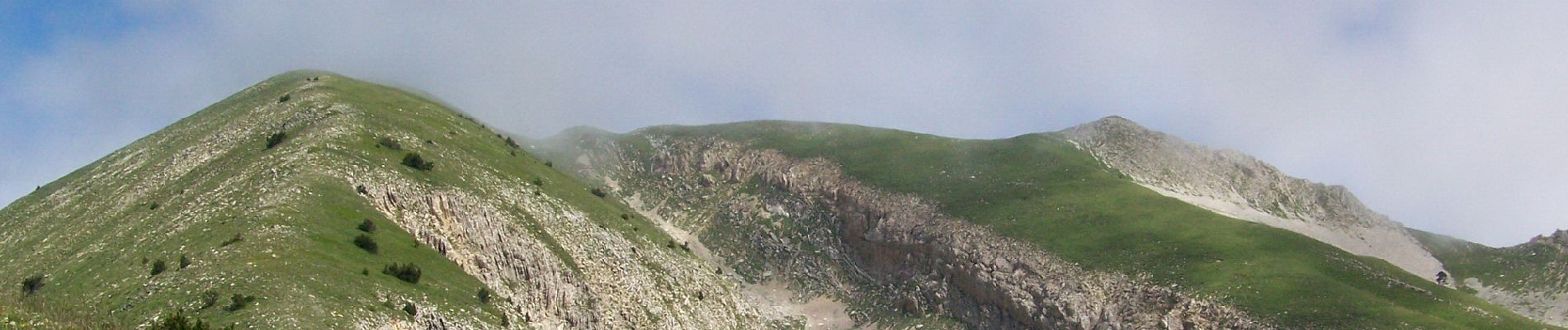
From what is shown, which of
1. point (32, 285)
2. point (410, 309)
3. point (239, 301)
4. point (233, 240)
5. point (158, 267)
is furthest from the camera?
point (32, 285)

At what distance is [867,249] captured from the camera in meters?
136

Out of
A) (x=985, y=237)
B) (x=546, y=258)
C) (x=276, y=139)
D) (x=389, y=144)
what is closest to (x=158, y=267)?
(x=276, y=139)

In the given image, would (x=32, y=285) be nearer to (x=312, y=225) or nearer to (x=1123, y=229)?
(x=312, y=225)

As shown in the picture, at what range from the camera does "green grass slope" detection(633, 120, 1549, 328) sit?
332 feet

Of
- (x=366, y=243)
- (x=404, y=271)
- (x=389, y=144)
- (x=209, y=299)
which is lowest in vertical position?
(x=404, y=271)

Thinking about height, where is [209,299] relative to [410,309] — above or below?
above

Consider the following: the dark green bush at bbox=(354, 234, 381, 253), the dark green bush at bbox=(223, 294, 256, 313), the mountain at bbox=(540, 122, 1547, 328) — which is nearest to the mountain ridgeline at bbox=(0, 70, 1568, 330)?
Result: the dark green bush at bbox=(223, 294, 256, 313)

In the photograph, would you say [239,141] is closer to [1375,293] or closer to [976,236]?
[976,236]

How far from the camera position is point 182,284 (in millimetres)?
56156

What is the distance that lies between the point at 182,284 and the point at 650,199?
9692cm

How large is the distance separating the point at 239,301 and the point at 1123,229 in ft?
314

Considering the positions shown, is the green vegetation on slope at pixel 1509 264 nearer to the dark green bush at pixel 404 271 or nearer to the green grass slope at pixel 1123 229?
the green grass slope at pixel 1123 229

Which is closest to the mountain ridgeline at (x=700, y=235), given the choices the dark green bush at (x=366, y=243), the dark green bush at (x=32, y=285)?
the dark green bush at (x=32, y=285)

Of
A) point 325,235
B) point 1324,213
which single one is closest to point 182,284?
point 325,235
